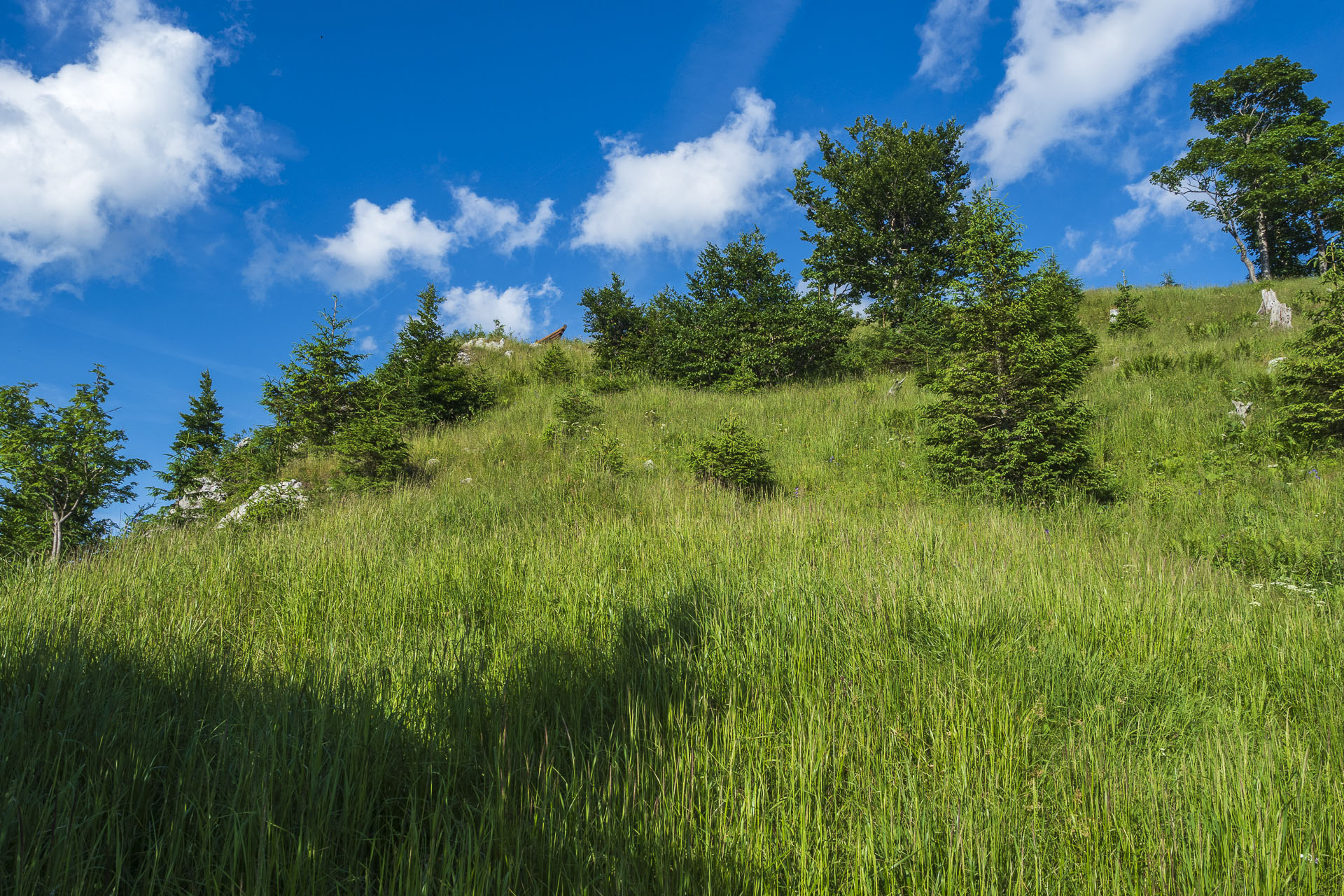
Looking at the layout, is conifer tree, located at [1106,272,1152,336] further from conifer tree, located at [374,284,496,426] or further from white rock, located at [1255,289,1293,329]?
conifer tree, located at [374,284,496,426]

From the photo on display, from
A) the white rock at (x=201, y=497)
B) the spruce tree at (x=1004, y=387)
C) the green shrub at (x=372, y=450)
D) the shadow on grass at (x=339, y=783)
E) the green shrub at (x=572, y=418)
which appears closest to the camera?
the shadow on grass at (x=339, y=783)

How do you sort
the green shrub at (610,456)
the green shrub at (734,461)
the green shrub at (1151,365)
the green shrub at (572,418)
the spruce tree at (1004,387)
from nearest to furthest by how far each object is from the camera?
the spruce tree at (1004,387), the green shrub at (734,461), the green shrub at (610,456), the green shrub at (572,418), the green shrub at (1151,365)

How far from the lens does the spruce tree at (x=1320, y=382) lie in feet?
22.7

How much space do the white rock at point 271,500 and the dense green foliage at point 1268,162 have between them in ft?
167

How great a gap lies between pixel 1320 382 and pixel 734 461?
320 inches

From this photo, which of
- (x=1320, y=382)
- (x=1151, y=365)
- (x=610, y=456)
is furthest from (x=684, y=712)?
(x=1151, y=365)

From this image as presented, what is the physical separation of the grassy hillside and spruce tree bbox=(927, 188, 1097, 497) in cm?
160

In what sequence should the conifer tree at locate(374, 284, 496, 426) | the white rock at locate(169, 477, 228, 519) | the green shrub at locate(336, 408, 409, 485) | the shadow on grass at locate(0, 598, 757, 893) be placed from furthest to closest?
1. the conifer tree at locate(374, 284, 496, 426)
2. the white rock at locate(169, 477, 228, 519)
3. the green shrub at locate(336, 408, 409, 485)
4. the shadow on grass at locate(0, 598, 757, 893)

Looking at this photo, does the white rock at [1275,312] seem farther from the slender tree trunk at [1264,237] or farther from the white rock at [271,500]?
the slender tree trunk at [1264,237]

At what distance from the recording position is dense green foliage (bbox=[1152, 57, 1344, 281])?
106 ft

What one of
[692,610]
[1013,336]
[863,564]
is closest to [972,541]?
[863,564]

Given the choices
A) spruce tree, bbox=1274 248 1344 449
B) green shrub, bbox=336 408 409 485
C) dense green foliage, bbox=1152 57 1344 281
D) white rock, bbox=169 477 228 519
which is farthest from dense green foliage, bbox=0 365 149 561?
dense green foliage, bbox=1152 57 1344 281

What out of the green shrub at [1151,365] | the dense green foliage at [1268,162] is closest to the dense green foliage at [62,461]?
the green shrub at [1151,365]

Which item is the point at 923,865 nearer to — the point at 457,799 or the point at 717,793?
the point at 717,793
